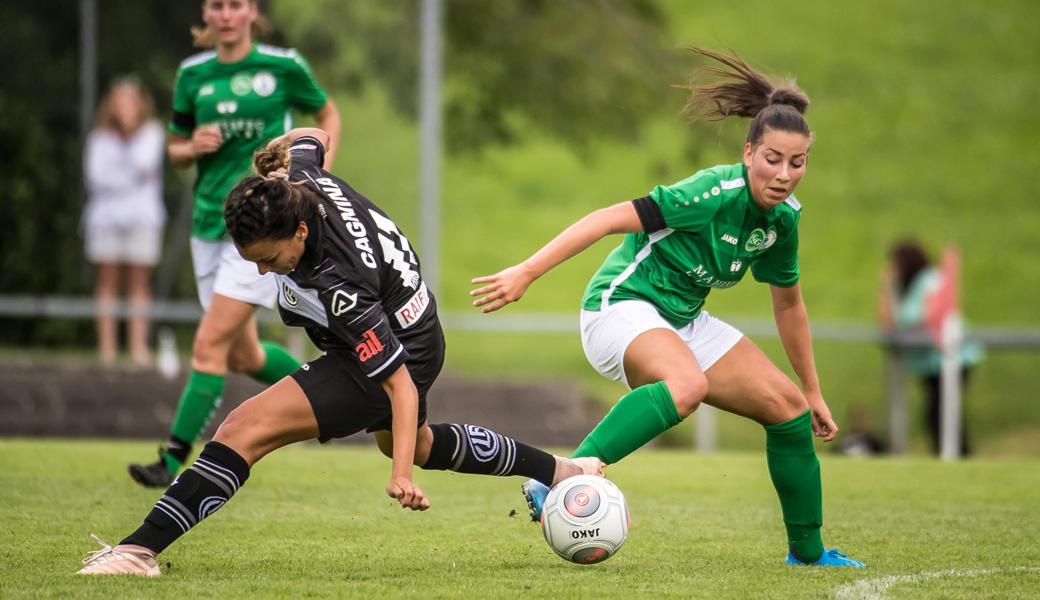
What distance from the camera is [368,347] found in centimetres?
446

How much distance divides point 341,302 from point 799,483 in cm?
170

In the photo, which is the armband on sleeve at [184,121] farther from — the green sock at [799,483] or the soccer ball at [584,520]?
the green sock at [799,483]

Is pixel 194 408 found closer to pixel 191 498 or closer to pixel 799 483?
pixel 191 498

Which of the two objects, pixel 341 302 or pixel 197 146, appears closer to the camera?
pixel 341 302

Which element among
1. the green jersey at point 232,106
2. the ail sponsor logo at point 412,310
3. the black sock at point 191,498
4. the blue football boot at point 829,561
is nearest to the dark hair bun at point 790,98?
the ail sponsor logo at point 412,310

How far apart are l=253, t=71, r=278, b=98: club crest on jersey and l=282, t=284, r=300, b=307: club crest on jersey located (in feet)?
8.31

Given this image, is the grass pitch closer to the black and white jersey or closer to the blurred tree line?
the black and white jersey

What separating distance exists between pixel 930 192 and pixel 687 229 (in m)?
16.6

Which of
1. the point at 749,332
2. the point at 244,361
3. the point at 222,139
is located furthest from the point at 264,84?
the point at 749,332

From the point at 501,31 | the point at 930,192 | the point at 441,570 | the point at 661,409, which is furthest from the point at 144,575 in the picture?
the point at 930,192

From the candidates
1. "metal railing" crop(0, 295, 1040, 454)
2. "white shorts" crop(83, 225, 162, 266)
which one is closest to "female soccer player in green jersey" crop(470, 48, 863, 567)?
"metal railing" crop(0, 295, 1040, 454)

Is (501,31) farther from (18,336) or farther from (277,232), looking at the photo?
(277,232)

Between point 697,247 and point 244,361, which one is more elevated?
point 697,247

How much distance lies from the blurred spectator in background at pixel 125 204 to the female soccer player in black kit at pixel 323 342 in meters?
6.51
